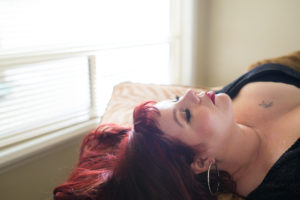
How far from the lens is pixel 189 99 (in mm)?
1070

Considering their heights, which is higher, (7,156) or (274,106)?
(274,106)

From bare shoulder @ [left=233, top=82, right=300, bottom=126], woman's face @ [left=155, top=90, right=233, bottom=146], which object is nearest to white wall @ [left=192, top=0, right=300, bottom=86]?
bare shoulder @ [left=233, top=82, right=300, bottom=126]

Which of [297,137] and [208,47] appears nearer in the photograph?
[297,137]

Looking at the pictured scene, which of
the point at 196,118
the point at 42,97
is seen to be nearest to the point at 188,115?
the point at 196,118

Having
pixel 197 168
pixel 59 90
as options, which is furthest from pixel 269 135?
pixel 59 90

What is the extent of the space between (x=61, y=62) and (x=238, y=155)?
3.34 feet

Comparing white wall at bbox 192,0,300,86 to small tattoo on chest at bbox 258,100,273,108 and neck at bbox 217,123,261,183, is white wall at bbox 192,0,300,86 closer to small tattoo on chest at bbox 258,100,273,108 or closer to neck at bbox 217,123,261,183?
small tattoo on chest at bbox 258,100,273,108

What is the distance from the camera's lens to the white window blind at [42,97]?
138 centimetres

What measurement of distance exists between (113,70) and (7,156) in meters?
0.84

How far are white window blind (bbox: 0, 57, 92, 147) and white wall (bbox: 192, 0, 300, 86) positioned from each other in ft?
3.62

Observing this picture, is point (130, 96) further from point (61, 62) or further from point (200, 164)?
point (200, 164)

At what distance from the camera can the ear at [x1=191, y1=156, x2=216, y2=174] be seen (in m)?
0.99

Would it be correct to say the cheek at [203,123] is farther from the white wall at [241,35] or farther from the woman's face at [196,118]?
the white wall at [241,35]

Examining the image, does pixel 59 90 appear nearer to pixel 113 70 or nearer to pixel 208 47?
pixel 113 70
